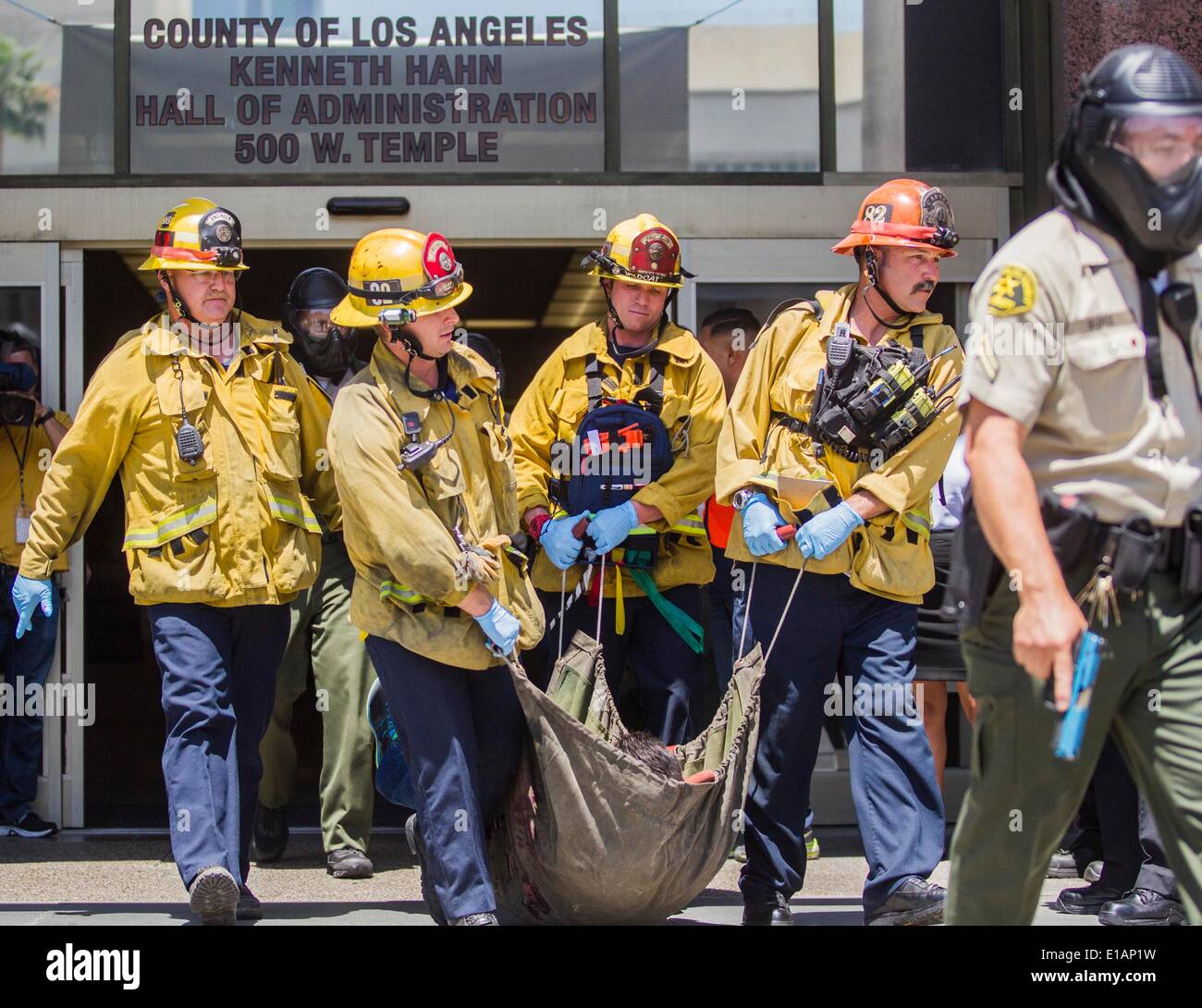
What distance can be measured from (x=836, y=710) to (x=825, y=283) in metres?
2.18

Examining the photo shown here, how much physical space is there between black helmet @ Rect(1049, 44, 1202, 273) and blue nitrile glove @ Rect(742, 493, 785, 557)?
175cm

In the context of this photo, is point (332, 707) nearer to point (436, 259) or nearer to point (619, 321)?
point (619, 321)

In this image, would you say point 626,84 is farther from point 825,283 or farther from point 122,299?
point 122,299

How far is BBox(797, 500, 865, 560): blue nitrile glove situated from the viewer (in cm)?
489

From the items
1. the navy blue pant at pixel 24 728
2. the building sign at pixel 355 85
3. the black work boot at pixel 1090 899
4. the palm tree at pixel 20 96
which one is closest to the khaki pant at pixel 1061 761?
the black work boot at pixel 1090 899

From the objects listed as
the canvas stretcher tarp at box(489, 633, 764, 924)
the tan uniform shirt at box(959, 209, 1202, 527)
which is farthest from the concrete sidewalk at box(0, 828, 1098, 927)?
the tan uniform shirt at box(959, 209, 1202, 527)

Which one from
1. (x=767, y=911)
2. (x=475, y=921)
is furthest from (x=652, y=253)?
(x=475, y=921)

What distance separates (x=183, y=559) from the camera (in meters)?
5.05

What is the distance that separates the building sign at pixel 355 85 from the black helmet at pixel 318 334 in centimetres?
66

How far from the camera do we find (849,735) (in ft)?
16.6

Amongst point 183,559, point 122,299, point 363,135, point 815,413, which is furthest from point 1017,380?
point 122,299

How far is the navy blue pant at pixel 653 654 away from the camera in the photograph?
18.0 feet

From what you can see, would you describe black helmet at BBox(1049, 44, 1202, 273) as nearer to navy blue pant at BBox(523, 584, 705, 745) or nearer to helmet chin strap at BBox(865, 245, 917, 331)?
helmet chin strap at BBox(865, 245, 917, 331)

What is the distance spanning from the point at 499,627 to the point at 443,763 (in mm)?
408
